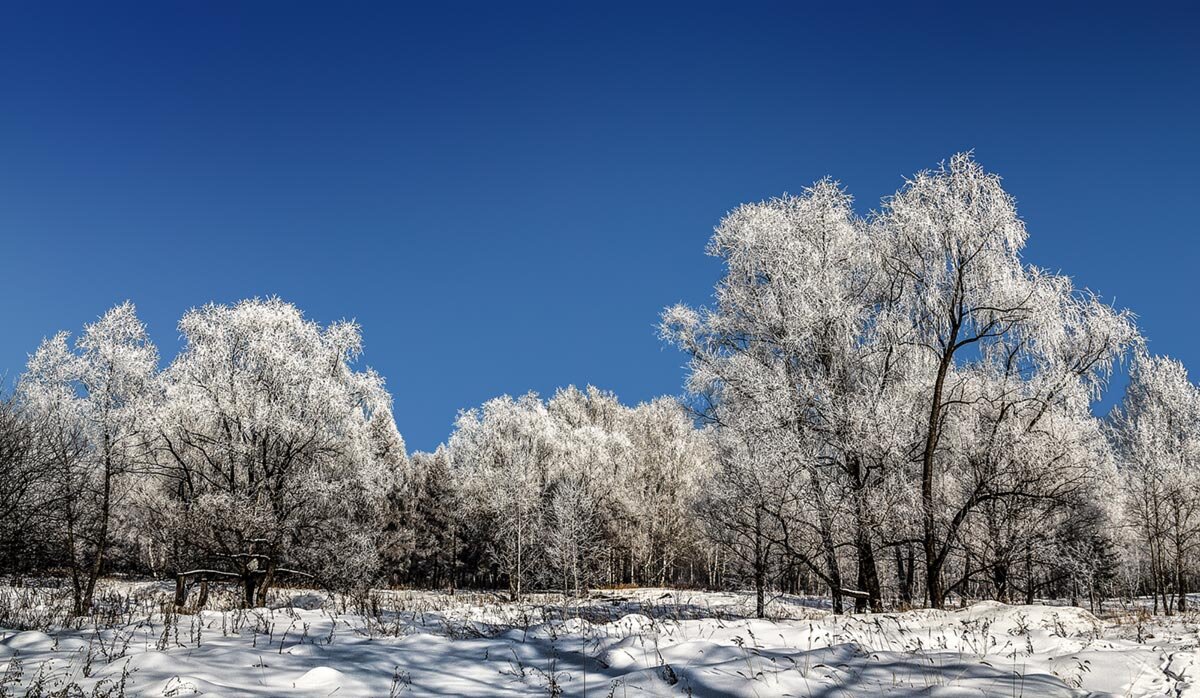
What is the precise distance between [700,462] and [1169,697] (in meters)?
48.5

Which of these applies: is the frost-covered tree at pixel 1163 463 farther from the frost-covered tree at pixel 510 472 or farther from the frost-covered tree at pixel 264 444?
the frost-covered tree at pixel 510 472

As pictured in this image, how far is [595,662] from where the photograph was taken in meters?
5.96

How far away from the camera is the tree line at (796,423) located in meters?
12.5

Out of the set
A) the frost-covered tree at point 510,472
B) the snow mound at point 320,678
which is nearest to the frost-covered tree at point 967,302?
the snow mound at point 320,678

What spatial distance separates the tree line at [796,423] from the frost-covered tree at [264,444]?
0.25ft

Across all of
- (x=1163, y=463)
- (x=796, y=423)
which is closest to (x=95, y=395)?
(x=796, y=423)

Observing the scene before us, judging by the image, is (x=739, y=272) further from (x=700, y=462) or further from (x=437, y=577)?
(x=437, y=577)

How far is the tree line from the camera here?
12.5m

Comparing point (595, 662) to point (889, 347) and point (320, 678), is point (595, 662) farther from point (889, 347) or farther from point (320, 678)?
point (889, 347)

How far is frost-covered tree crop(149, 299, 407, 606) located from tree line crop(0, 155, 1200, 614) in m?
0.08

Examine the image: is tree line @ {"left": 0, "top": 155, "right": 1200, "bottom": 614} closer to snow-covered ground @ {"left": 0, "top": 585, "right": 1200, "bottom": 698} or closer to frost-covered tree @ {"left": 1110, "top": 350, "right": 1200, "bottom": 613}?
frost-covered tree @ {"left": 1110, "top": 350, "right": 1200, "bottom": 613}

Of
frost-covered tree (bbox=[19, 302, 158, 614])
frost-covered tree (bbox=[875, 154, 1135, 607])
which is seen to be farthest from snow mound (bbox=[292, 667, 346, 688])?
frost-covered tree (bbox=[19, 302, 158, 614])

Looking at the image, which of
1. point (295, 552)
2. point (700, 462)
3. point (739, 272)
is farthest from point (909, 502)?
point (700, 462)

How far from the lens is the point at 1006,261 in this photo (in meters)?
12.4
